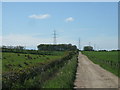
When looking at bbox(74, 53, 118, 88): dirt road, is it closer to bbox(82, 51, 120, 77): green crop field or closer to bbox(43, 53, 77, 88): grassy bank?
bbox(43, 53, 77, 88): grassy bank

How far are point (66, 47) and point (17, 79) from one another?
16850cm

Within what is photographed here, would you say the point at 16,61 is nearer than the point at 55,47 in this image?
Yes

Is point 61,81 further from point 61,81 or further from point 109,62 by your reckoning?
point 109,62

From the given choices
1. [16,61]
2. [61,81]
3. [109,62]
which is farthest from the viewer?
[16,61]

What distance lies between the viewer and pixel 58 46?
172000 mm

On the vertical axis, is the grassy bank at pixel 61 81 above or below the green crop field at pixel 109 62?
above

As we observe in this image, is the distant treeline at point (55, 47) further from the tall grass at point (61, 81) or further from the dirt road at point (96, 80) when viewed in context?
the tall grass at point (61, 81)

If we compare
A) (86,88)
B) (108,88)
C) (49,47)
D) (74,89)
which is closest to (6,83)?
(74,89)

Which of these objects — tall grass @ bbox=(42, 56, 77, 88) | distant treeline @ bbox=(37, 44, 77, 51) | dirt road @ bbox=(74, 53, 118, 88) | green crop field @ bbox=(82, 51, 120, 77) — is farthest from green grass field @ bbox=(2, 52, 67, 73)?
distant treeline @ bbox=(37, 44, 77, 51)

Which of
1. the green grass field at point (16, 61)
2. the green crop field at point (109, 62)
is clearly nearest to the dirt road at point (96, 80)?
the green crop field at point (109, 62)

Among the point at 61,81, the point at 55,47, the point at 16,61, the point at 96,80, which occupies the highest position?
the point at 55,47

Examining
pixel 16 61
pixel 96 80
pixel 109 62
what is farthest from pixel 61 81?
pixel 16 61

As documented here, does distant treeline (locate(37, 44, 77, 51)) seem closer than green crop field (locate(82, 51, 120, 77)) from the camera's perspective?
No

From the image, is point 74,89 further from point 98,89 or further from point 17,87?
point 17,87
